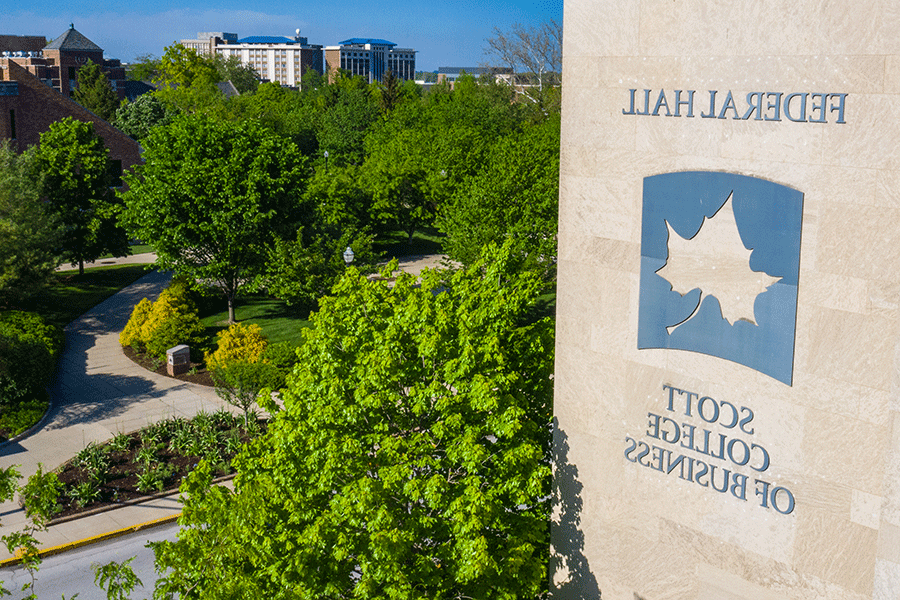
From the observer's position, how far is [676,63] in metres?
13.0

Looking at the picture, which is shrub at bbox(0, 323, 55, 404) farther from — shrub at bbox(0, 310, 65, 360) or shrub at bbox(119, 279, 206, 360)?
shrub at bbox(119, 279, 206, 360)

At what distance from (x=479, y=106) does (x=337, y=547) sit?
6566 centimetres

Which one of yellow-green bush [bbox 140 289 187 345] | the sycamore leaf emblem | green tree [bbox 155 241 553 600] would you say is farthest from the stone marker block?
the sycamore leaf emblem

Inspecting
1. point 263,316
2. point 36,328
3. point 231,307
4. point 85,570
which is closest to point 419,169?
point 263,316

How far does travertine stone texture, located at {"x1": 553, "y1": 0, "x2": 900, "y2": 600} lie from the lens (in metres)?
11.6

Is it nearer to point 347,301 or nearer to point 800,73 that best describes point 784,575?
point 800,73

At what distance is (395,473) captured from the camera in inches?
557

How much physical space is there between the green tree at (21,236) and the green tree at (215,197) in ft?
11.4

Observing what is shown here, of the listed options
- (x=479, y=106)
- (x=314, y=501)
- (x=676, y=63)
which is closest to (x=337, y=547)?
(x=314, y=501)

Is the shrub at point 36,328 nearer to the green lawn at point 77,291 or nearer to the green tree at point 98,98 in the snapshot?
the green lawn at point 77,291

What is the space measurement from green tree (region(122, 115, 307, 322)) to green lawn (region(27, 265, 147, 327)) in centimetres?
538

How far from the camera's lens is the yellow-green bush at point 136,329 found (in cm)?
3600

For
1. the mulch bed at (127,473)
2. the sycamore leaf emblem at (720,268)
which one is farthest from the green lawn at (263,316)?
the sycamore leaf emblem at (720,268)

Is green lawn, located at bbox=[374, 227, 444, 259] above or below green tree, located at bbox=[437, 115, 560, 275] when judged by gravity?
below
